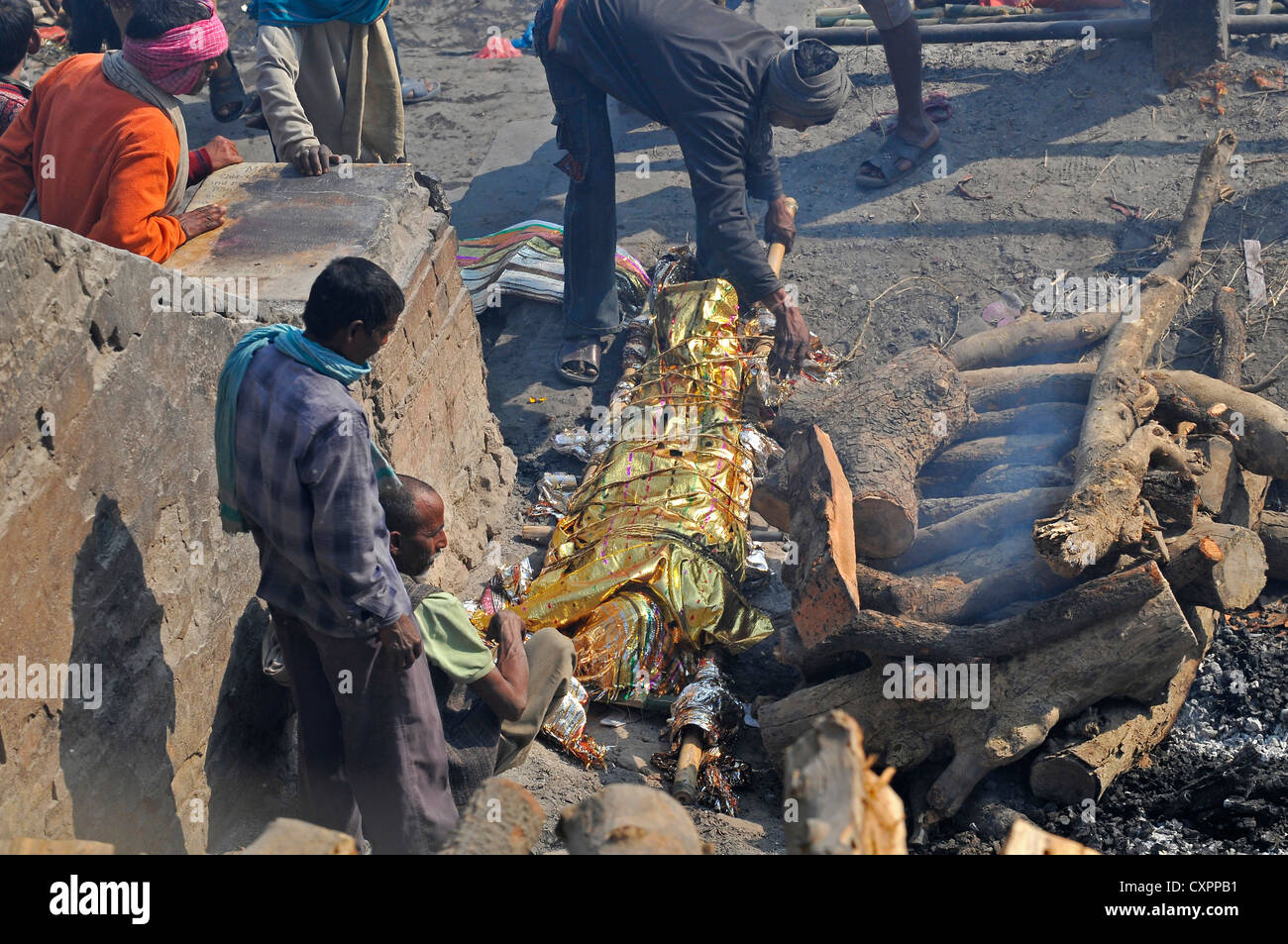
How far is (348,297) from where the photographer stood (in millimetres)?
2635

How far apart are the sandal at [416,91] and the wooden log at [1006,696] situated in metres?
7.22

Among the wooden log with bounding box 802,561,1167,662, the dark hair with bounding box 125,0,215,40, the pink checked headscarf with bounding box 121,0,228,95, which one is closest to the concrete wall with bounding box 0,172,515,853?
the pink checked headscarf with bounding box 121,0,228,95

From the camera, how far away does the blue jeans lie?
19.1 feet

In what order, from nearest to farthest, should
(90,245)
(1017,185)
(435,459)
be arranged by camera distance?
(90,245)
(435,459)
(1017,185)

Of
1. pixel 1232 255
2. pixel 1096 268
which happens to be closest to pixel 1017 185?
pixel 1096 268

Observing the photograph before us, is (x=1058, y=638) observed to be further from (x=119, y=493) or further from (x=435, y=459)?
(x=119, y=493)

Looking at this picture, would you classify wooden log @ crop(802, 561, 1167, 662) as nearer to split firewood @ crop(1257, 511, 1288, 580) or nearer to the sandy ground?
the sandy ground

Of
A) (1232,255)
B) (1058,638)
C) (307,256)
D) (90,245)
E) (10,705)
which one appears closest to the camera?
(10,705)

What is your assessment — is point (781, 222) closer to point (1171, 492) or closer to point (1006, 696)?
point (1171, 492)

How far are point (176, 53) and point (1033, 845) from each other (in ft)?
12.6

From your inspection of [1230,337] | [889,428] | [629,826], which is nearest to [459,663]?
[629,826]

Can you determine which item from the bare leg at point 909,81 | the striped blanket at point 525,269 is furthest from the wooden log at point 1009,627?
the bare leg at point 909,81

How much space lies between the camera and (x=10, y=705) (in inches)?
98.3

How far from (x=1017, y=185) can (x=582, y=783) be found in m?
5.37
